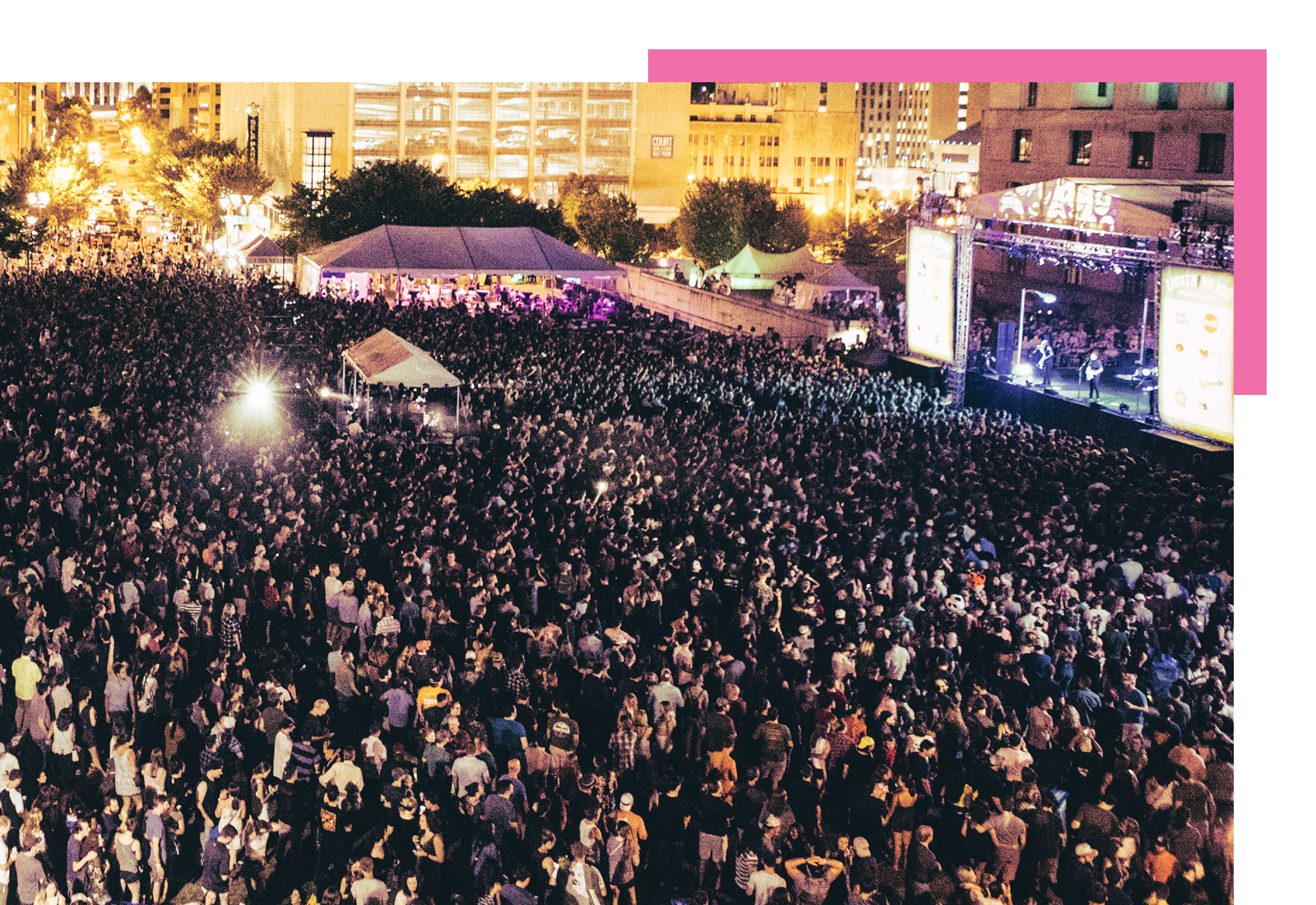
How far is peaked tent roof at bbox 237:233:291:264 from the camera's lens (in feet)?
131

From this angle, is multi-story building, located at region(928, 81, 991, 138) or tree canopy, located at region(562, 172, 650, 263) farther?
multi-story building, located at region(928, 81, 991, 138)

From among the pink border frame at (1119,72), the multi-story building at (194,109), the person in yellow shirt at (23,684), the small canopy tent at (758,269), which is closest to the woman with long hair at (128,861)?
the person in yellow shirt at (23,684)

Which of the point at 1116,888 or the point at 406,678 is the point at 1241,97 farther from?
the point at 406,678

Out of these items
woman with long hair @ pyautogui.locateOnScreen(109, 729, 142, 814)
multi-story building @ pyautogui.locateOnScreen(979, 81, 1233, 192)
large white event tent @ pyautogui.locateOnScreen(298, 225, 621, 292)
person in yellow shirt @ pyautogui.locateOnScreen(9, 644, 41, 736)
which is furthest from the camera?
large white event tent @ pyautogui.locateOnScreen(298, 225, 621, 292)

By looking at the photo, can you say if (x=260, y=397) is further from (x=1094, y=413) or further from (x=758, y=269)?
(x=758, y=269)

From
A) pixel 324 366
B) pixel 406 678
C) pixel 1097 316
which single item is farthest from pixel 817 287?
pixel 406 678

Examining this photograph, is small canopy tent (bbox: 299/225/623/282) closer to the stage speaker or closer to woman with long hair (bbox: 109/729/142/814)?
the stage speaker

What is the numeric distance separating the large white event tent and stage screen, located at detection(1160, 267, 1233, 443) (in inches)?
705

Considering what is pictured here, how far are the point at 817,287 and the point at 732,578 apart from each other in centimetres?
2352

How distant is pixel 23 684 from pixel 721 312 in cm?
2789

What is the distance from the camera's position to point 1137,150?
3416 centimetres

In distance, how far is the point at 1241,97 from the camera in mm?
9484

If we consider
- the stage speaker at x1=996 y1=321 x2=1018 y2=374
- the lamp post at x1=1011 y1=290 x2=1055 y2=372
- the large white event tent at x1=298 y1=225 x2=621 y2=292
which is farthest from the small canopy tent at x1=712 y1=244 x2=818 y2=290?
the stage speaker at x1=996 y1=321 x2=1018 y2=374

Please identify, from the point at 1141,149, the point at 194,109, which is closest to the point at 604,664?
the point at 1141,149
